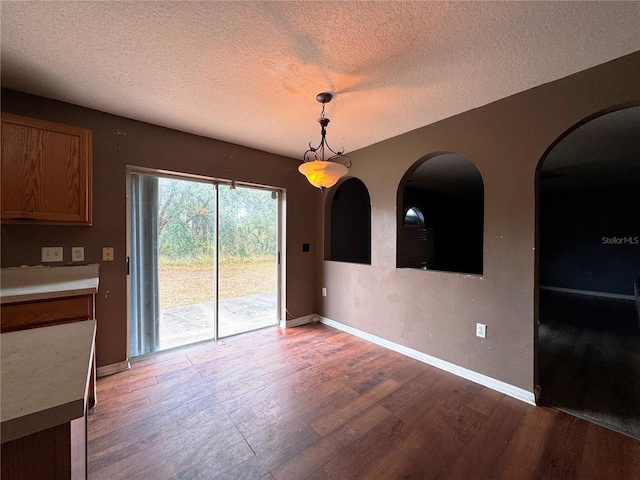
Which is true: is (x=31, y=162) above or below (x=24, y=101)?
below

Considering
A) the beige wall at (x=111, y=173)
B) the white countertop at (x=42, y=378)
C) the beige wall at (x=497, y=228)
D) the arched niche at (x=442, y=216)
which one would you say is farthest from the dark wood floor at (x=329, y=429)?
the arched niche at (x=442, y=216)

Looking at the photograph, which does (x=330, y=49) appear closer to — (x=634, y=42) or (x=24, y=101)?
(x=634, y=42)

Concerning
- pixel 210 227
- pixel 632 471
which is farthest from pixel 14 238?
pixel 632 471

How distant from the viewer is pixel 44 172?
1.86 metres

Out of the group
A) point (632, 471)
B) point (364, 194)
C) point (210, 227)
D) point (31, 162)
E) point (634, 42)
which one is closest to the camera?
point (632, 471)

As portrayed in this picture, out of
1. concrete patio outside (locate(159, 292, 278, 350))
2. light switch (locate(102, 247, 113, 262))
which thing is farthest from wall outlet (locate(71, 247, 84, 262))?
concrete patio outside (locate(159, 292, 278, 350))

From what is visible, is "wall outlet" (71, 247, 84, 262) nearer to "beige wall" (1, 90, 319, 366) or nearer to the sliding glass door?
"beige wall" (1, 90, 319, 366)

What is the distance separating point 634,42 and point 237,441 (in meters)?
3.43

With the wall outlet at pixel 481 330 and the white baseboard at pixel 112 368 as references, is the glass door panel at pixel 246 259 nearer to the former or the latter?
the white baseboard at pixel 112 368

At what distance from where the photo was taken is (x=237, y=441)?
162 centimetres

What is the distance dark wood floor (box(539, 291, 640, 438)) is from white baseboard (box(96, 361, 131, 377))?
3.68 metres

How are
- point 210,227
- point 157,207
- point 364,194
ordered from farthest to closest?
point 364,194 < point 210,227 < point 157,207

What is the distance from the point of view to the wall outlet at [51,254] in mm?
2104

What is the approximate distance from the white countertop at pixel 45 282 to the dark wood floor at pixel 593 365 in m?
3.64
